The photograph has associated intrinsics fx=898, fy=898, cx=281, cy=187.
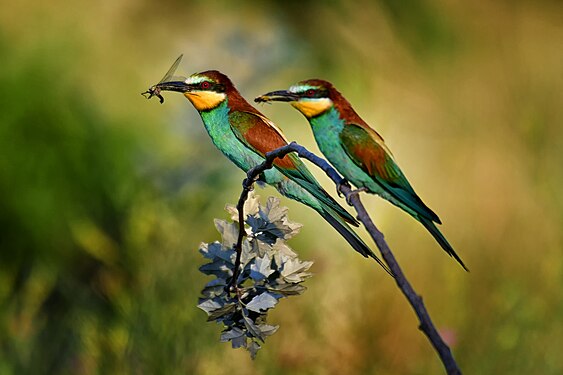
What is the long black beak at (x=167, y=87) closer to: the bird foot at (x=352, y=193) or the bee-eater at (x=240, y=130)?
the bee-eater at (x=240, y=130)

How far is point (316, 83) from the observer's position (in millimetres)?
611

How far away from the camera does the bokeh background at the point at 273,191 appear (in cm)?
171

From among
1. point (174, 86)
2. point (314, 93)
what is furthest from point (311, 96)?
point (174, 86)

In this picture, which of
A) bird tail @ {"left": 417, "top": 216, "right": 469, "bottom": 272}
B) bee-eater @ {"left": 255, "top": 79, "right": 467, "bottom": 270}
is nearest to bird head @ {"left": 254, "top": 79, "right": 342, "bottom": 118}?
bee-eater @ {"left": 255, "top": 79, "right": 467, "bottom": 270}

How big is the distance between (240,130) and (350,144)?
87 mm

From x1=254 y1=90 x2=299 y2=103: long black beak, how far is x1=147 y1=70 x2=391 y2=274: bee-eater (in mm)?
49

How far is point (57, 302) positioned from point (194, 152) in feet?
3.02

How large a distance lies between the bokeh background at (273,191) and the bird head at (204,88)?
15.3 inches

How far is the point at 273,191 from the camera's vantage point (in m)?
2.21

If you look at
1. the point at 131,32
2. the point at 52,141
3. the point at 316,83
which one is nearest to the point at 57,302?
the point at 52,141

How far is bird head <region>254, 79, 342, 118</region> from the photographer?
604mm

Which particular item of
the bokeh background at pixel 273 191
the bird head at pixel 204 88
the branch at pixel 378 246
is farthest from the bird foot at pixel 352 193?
the bokeh background at pixel 273 191

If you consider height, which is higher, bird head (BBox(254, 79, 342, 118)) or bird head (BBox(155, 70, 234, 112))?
bird head (BBox(155, 70, 234, 112))

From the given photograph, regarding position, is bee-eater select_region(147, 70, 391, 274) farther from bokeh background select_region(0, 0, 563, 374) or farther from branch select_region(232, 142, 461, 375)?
bokeh background select_region(0, 0, 563, 374)
